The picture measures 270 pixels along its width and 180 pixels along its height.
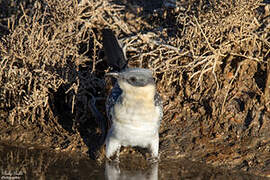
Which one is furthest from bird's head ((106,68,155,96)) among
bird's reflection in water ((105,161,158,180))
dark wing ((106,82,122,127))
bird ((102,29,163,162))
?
bird's reflection in water ((105,161,158,180))

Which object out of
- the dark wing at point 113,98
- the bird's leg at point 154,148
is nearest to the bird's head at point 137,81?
the dark wing at point 113,98

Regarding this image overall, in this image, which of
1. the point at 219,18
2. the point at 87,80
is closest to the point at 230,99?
the point at 219,18

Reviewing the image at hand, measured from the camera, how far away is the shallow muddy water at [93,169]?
167 inches

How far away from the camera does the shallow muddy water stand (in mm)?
4250

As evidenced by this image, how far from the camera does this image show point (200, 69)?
5.13 metres

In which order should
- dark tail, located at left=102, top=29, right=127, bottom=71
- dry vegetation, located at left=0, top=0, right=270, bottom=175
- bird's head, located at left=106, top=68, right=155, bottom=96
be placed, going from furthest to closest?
dark tail, located at left=102, top=29, right=127, bottom=71, dry vegetation, located at left=0, top=0, right=270, bottom=175, bird's head, located at left=106, top=68, right=155, bottom=96

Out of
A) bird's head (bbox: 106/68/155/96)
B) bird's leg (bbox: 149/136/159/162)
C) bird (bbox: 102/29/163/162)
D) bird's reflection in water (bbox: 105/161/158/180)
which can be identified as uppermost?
bird's head (bbox: 106/68/155/96)

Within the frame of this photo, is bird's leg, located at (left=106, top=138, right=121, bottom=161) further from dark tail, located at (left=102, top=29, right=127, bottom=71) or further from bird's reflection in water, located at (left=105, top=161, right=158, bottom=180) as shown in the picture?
dark tail, located at (left=102, top=29, right=127, bottom=71)

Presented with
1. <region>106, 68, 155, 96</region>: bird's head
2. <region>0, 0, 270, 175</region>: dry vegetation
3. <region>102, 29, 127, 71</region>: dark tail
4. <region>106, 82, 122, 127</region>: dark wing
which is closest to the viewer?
<region>106, 68, 155, 96</region>: bird's head

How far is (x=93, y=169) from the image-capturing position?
14.4 ft

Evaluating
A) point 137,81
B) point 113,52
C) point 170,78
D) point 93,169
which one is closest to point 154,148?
point 93,169

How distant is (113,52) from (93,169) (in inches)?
54.9

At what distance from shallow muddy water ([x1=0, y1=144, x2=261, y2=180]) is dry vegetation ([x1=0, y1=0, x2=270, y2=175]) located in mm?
181

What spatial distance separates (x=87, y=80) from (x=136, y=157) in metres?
1.06
